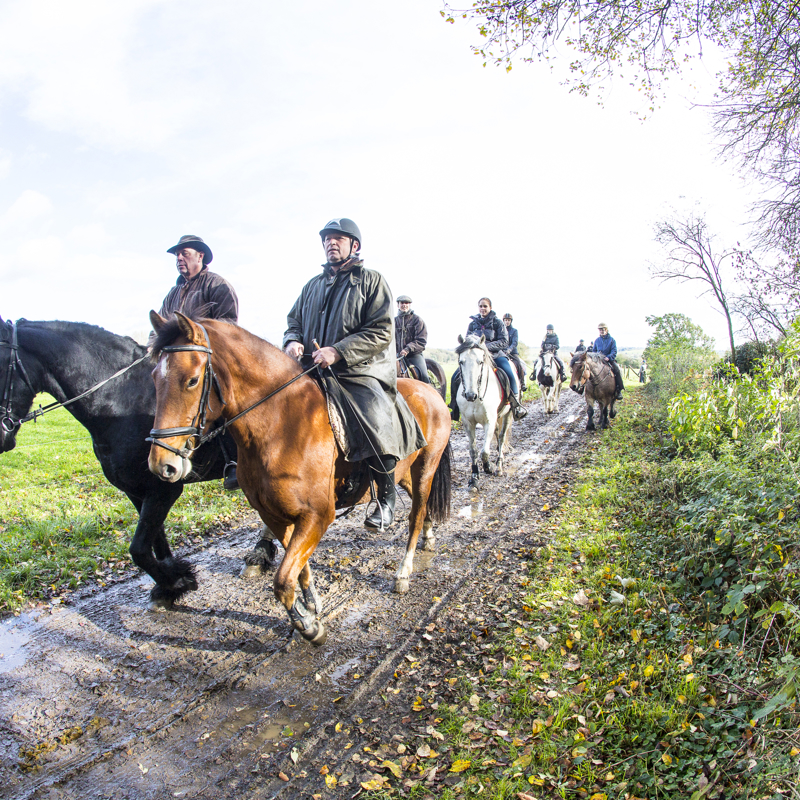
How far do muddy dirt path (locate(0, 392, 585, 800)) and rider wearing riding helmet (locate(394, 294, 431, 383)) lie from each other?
21.4 feet

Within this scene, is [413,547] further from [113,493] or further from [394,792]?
[113,493]

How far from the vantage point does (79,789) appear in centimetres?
291

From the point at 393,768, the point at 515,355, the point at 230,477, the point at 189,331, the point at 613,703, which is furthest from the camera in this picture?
the point at 515,355

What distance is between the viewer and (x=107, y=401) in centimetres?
480

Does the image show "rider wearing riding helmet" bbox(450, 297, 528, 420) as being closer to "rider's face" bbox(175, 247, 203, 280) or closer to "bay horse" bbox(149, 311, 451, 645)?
"rider's face" bbox(175, 247, 203, 280)

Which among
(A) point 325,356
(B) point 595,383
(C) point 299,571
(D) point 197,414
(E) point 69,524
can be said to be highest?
(B) point 595,383

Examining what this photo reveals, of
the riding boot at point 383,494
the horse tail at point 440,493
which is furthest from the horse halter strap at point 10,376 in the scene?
the horse tail at point 440,493

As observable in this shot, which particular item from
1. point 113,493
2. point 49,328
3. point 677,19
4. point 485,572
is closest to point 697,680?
point 485,572

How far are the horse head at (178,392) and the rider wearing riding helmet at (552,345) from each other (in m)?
17.1

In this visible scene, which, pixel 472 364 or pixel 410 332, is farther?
pixel 410 332

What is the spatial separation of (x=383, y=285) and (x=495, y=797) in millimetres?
3917

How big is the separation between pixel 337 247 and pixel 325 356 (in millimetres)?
1163

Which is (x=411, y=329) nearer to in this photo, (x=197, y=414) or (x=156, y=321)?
(x=156, y=321)

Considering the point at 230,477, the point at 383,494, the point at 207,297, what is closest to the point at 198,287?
the point at 207,297
